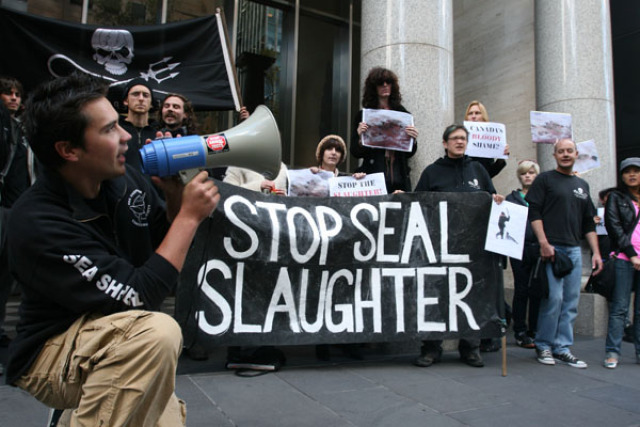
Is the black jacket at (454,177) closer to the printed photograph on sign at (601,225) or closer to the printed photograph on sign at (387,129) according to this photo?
the printed photograph on sign at (387,129)

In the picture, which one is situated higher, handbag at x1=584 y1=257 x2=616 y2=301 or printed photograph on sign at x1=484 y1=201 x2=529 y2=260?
printed photograph on sign at x1=484 y1=201 x2=529 y2=260

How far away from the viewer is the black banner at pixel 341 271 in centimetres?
367

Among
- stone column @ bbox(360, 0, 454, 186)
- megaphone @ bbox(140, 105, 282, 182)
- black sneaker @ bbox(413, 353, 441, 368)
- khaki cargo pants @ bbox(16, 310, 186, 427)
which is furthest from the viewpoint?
stone column @ bbox(360, 0, 454, 186)

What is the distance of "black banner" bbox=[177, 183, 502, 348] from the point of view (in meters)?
3.67

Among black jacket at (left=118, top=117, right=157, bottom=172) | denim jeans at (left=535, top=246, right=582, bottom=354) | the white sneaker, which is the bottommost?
the white sneaker

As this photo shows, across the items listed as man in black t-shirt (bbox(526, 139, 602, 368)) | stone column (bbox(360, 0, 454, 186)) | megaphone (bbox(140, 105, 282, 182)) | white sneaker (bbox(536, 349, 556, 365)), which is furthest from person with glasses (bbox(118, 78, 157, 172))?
white sneaker (bbox(536, 349, 556, 365))

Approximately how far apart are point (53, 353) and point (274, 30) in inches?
332

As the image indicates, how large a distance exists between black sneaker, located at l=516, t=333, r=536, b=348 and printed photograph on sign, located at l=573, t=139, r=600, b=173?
2210 mm

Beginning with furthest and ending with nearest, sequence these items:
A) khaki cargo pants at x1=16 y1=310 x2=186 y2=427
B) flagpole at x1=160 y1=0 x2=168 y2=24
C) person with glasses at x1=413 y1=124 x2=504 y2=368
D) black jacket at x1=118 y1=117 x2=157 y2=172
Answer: flagpole at x1=160 y1=0 x2=168 y2=24 < person with glasses at x1=413 y1=124 x2=504 y2=368 < black jacket at x1=118 y1=117 x2=157 y2=172 < khaki cargo pants at x1=16 y1=310 x2=186 y2=427

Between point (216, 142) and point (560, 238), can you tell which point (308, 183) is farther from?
point (216, 142)

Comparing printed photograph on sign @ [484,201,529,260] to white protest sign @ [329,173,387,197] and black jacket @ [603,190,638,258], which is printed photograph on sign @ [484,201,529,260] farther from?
black jacket @ [603,190,638,258]

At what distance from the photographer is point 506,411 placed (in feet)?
9.84

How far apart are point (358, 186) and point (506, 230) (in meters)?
1.33

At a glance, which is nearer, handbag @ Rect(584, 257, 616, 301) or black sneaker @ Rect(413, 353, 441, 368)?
black sneaker @ Rect(413, 353, 441, 368)
